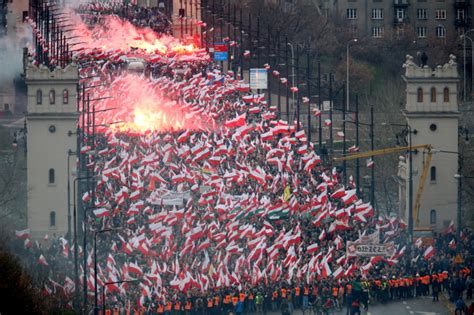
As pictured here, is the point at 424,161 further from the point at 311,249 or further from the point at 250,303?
the point at 250,303

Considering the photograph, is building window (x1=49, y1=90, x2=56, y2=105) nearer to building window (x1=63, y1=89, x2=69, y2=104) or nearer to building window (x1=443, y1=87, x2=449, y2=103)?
building window (x1=63, y1=89, x2=69, y2=104)

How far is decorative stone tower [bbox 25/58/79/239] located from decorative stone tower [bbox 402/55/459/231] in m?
18.5

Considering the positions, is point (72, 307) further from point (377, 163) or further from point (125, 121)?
point (377, 163)

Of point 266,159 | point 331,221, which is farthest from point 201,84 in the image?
point 331,221

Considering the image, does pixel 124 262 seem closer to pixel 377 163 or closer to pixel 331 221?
pixel 331 221

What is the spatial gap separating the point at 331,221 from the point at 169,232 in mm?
8301

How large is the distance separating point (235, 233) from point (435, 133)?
67.6 feet

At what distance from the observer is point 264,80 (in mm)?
194125

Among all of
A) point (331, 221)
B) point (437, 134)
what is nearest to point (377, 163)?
point (437, 134)

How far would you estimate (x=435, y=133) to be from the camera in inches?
6353

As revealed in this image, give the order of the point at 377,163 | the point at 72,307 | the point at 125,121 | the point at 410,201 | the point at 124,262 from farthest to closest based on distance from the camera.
→ the point at 377,163 → the point at 125,121 → the point at 410,201 → the point at 124,262 → the point at 72,307

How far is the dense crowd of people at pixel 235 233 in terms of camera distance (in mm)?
135000

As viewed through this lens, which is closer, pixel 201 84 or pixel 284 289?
pixel 284 289

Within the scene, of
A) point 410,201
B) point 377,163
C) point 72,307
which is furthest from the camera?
point 377,163
